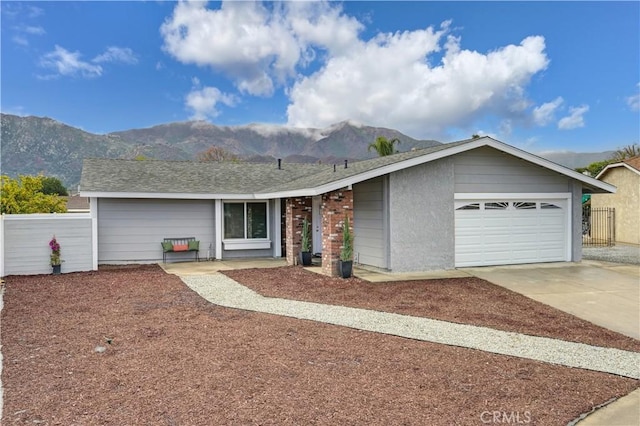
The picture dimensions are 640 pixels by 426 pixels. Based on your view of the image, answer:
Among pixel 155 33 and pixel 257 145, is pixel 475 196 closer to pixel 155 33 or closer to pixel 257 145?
pixel 155 33

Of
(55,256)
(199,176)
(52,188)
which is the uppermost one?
(52,188)

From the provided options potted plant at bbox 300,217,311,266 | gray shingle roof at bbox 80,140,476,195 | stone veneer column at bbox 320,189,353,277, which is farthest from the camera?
gray shingle roof at bbox 80,140,476,195

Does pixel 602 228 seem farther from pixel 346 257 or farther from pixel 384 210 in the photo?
pixel 346 257

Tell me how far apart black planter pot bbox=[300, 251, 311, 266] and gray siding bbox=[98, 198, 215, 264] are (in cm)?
385

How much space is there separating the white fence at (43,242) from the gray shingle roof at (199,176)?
125 cm

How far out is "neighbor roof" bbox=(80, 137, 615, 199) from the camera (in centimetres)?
1164

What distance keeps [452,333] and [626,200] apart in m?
18.6

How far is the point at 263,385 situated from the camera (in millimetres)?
4453

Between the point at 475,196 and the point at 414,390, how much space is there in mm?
9310

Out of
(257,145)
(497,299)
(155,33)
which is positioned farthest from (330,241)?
(257,145)

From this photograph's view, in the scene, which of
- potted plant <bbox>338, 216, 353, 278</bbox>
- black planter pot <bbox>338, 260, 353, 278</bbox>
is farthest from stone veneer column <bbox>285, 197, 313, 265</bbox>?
black planter pot <bbox>338, 260, 353, 278</bbox>

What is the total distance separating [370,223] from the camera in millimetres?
12828

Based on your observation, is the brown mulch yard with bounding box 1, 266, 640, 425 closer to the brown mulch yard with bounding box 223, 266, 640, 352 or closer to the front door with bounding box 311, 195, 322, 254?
the brown mulch yard with bounding box 223, 266, 640, 352

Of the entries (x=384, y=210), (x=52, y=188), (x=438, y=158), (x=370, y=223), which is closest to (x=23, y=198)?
(x=370, y=223)
